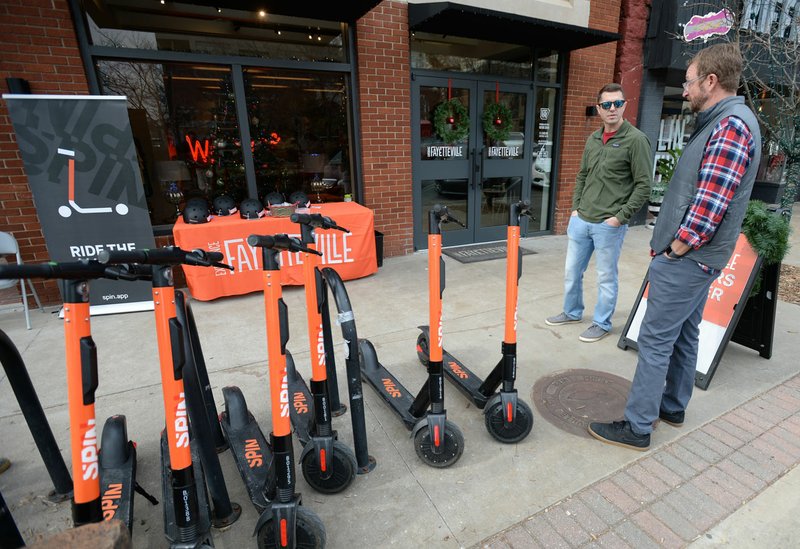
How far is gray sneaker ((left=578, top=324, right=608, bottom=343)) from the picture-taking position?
3775mm

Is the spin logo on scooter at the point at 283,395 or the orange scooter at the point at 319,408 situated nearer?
the spin logo on scooter at the point at 283,395

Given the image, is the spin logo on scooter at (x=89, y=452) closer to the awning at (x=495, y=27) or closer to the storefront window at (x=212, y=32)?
the storefront window at (x=212, y=32)

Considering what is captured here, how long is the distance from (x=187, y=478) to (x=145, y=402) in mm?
1749

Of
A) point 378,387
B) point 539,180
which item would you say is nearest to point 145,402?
point 378,387

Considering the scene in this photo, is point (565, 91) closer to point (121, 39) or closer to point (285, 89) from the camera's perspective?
point (285, 89)

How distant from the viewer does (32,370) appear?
3.43 meters

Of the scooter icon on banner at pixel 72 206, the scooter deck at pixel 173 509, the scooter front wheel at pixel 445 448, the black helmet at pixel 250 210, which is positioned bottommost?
the scooter front wheel at pixel 445 448

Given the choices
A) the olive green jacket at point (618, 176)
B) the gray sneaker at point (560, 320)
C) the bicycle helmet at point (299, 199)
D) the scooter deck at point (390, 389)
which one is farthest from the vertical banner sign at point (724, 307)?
the bicycle helmet at point (299, 199)

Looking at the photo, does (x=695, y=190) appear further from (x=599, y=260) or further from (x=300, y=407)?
(x=300, y=407)

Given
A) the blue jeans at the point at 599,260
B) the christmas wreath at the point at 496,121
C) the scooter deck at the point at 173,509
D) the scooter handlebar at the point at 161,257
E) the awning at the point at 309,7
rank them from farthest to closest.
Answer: the christmas wreath at the point at 496,121 < the awning at the point at 309,7 < the blue jeans at the point at 599,260 < the scooter deck at the point at 173,509 < the scooter handlebar at the point at 161,257

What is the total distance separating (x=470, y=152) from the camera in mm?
6805

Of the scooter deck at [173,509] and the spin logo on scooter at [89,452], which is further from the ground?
the spin logo on scooter at [89,452]

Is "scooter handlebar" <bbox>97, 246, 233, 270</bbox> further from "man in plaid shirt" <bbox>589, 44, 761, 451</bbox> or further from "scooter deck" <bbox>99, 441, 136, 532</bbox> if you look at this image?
"man in plaid shirt" <bbox>589, 44, 761, 451</bbox>

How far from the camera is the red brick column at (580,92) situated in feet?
23.5
